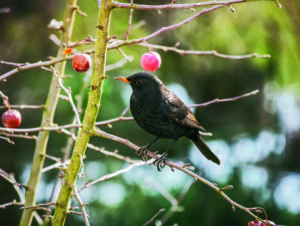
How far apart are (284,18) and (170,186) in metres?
2.05

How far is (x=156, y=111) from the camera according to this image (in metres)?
2.40

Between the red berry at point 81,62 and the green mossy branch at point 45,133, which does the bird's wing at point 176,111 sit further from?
the red berry at point 81,62

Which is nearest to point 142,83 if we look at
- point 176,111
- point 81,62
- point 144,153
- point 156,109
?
point 156,109

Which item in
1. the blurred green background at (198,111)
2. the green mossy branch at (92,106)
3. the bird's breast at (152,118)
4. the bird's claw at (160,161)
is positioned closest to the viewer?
the green mossy branch at (92,106)

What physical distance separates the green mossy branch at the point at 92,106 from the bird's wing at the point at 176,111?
91 cm

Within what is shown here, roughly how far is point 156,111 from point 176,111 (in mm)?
186

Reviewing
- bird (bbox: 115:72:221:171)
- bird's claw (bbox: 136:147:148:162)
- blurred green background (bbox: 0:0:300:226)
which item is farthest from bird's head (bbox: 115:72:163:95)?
blurred green background (bbox: 0:0:300:226)

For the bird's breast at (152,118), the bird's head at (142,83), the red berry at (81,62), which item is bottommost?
the bird's breast at (152,118)

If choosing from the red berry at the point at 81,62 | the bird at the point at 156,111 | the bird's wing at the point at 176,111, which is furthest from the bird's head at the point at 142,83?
the red berry at the point at 81,62

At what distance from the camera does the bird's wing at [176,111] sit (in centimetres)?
246

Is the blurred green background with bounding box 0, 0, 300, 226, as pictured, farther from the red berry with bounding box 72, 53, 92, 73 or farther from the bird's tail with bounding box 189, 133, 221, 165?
the red berry with bounding box 72, 53, 92, 73

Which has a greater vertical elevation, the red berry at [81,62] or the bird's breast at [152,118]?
the red berry at [81,62]

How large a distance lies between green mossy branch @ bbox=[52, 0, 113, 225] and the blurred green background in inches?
72.0

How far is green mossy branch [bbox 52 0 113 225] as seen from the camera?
59.8 inches
